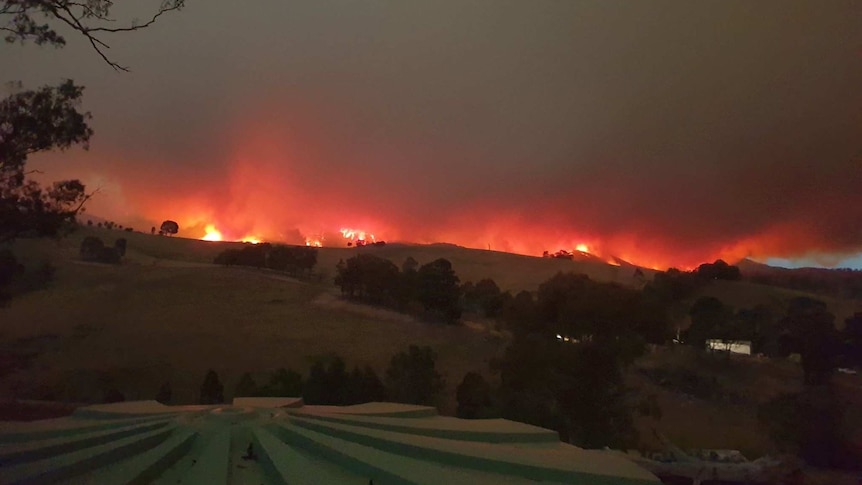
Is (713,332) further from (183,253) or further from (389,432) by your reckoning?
(183,253)

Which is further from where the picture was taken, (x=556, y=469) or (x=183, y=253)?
(x=183, y=253)

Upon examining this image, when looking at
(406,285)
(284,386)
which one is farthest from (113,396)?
(406,285)

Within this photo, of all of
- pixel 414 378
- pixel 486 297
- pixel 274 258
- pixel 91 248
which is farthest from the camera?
pixel 274 258

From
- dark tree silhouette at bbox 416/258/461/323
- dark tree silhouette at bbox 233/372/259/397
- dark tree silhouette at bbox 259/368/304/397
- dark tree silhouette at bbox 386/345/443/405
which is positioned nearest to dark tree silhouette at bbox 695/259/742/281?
dark tree silhouette at bbox 416/258/461/323

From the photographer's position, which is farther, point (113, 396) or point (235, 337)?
point (235, 337)

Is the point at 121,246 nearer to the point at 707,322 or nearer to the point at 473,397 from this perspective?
the point at 473,397

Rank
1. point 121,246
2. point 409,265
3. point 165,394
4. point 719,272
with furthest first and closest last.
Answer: point 121,246 < point 409,265 < point 719,272 < point 165,394

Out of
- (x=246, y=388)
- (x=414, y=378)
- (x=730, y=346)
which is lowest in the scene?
(x=246, y=388)

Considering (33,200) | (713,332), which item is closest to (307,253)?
(33,200)
